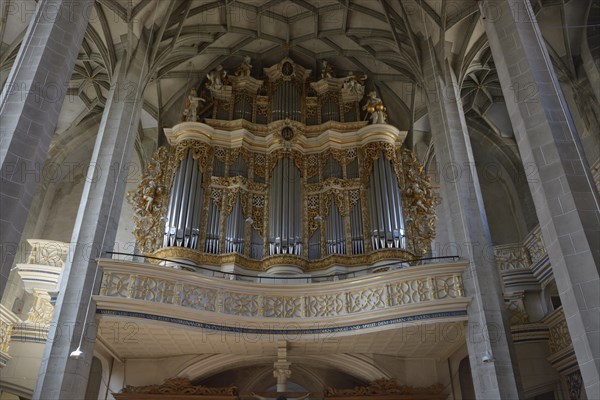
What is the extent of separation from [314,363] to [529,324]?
5.71m

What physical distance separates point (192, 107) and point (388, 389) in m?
10.2

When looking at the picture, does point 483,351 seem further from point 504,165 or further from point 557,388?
point 504,165

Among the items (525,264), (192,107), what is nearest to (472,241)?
(525,264)

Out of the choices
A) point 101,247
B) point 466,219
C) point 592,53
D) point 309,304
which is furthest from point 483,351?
point 592,53

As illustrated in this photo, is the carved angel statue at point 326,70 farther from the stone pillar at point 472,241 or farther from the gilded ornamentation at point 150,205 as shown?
the gilded ornamentation at point 150,205

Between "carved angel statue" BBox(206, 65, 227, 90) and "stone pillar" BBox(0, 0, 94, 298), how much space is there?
7.79m

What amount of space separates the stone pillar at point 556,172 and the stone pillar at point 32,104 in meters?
7.90

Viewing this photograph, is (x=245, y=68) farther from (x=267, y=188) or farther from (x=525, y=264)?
(x=525, y=264)

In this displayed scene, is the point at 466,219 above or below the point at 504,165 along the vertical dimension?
below

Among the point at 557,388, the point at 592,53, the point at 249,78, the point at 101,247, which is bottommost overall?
the point at 557,388

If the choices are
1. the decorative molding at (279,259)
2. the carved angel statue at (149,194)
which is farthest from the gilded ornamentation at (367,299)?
the carved angel statue at (149,194)

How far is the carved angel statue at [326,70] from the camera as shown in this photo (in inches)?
723

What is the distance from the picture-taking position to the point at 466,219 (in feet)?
39.8

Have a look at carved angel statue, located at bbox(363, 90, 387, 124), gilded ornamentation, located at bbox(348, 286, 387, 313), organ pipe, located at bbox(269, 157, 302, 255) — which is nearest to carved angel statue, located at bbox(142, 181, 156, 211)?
organ pipe, located at bbox(269, 157, 302, 255)
